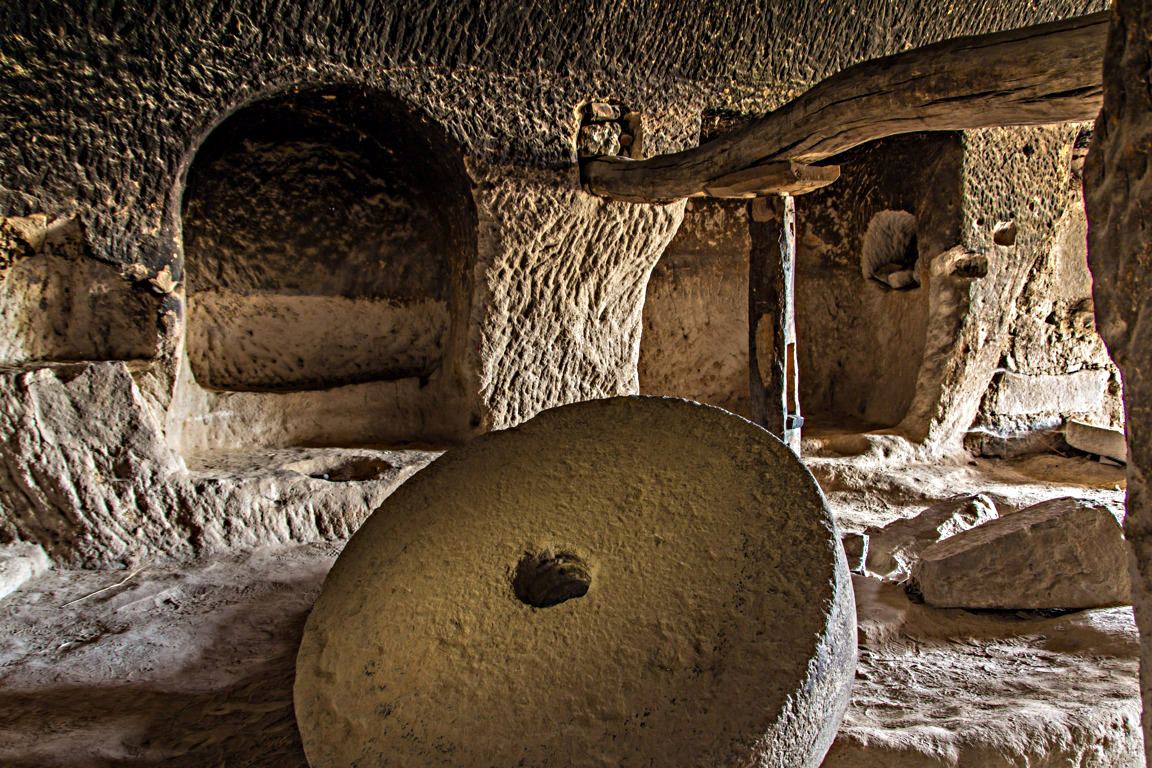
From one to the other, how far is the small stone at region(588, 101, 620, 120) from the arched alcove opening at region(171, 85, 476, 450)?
73cm

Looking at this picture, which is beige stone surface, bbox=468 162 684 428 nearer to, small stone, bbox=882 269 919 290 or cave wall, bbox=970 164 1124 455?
small stone, bbox=882 269 919 290

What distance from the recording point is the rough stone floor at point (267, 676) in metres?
1.69

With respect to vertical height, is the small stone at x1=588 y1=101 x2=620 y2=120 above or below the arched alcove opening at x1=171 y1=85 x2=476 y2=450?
above

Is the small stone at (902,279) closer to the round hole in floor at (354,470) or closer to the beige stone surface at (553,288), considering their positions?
the beige stone surface at (553,288)

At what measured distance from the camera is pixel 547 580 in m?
1.80

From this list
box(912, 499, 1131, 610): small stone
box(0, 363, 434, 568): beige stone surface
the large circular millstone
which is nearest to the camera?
the large circular millstone

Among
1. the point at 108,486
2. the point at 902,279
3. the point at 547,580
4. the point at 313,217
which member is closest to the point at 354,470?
the point at 108,486

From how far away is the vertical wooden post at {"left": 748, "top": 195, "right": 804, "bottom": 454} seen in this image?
Result: 11.8 feet

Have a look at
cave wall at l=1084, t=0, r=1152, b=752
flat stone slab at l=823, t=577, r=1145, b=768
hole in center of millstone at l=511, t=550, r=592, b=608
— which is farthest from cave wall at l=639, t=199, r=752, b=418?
cave wall at l=1084, t=0, r=1152, b=752

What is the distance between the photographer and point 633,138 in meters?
3.92

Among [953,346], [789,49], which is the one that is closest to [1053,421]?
[953,346]

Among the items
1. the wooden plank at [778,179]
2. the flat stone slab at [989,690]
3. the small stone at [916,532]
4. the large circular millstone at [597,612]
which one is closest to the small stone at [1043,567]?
the flat stone slab at [989,690]

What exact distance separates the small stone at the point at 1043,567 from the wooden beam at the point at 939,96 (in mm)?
1198

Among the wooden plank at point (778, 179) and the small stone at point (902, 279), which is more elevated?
the wooden plank at point (778, 179)
